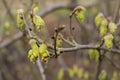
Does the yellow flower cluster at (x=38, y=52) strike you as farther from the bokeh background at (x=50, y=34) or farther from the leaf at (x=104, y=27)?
the bokeh background at (x=50, y=34)

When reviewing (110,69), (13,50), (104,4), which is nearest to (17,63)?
(13,50)

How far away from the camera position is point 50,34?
149 inches

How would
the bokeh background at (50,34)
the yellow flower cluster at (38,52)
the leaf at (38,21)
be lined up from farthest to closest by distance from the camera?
the bokeh background at (50,34), the leaf at (38,21), the yellow flower cluster at (38,52)

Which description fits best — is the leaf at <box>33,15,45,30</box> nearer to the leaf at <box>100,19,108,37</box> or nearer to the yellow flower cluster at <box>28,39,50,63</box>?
the yellow flower cluster at <box>28,39,50,63</box>

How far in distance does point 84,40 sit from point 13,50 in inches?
85.8

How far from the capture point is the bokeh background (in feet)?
12.6

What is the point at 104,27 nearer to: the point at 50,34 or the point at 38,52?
the point at 38,52

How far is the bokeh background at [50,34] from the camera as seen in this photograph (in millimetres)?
3838

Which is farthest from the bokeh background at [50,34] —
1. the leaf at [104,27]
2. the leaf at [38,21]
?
the leaf at [38,21]

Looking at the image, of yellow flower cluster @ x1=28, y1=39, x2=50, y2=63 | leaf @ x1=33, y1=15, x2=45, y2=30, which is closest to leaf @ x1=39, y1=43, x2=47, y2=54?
yellow flower cluster @ x1=28, y1=39, x2=50, y2=63

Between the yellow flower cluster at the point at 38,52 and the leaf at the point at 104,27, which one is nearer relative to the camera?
the yellow flower cluster at the point at 38,52

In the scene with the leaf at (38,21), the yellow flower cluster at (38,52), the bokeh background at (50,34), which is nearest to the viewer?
the yellow flower cluster at (38,52)

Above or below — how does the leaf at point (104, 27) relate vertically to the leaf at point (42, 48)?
above

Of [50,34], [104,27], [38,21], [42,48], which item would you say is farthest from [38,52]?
[50,34]
